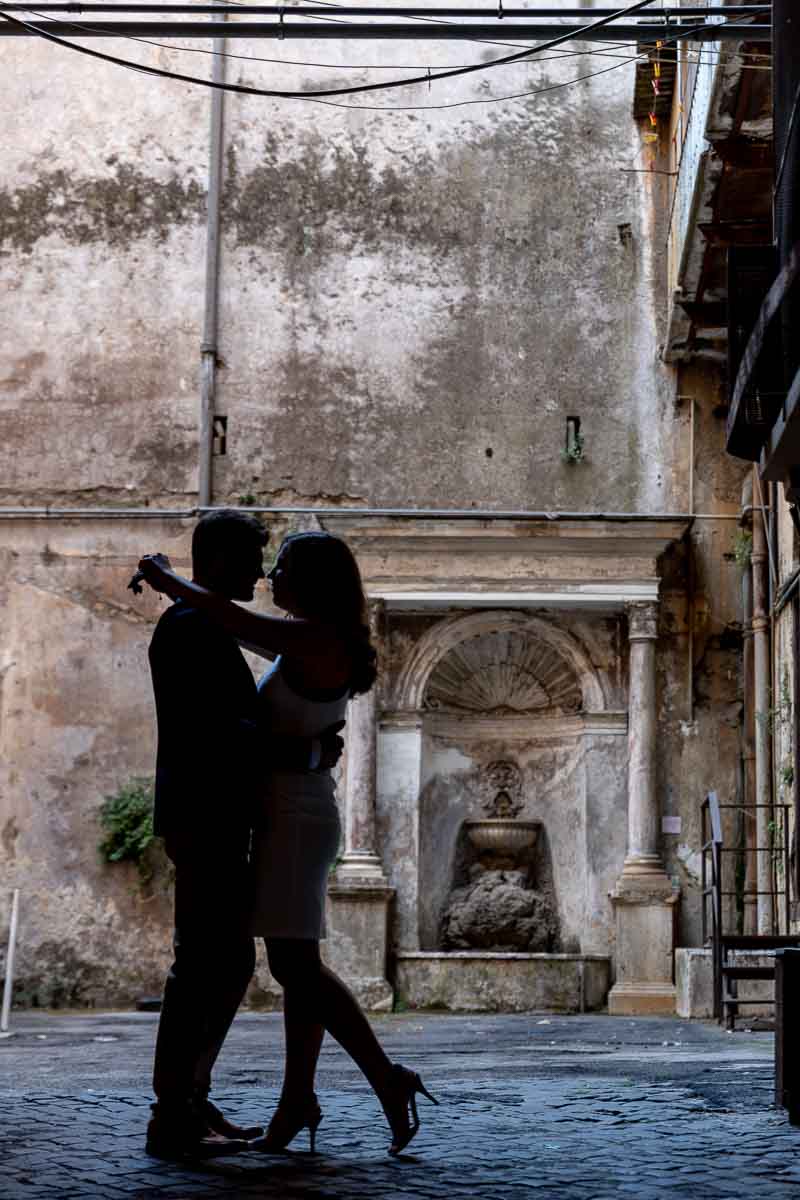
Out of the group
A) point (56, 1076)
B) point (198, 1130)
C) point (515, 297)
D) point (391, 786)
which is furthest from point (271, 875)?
point (515, 297)

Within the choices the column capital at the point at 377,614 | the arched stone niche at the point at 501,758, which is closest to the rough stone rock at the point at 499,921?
the arched stone niche at the point at 501,758

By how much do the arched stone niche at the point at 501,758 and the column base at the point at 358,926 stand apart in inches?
12.2

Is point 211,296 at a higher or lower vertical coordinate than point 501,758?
higher

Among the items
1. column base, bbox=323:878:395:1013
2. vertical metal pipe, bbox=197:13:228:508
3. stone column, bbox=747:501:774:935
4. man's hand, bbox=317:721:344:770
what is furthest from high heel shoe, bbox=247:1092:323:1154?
vertical metal pipe, bbox=197:13:228:508

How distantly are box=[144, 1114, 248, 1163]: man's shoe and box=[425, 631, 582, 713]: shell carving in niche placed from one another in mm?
10981

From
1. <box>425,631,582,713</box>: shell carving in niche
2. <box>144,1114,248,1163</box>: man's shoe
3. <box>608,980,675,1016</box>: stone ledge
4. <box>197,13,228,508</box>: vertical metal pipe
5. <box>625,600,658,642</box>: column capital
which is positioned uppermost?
<box>197,13,228,508</box>: vertical metal pipe

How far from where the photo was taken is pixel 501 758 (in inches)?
598

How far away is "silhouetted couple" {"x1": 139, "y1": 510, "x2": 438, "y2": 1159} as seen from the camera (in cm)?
396

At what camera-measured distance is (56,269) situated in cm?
1553

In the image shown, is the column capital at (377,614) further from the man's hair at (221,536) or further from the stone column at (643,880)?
the man's hair at (221,536)

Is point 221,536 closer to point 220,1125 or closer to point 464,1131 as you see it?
point 220,1125

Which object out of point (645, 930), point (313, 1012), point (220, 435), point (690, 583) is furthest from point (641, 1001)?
point (313, 1012)

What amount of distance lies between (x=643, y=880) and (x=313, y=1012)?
34.0 ft

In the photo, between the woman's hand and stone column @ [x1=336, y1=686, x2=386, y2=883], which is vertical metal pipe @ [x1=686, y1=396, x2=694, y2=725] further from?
the woman's hand
